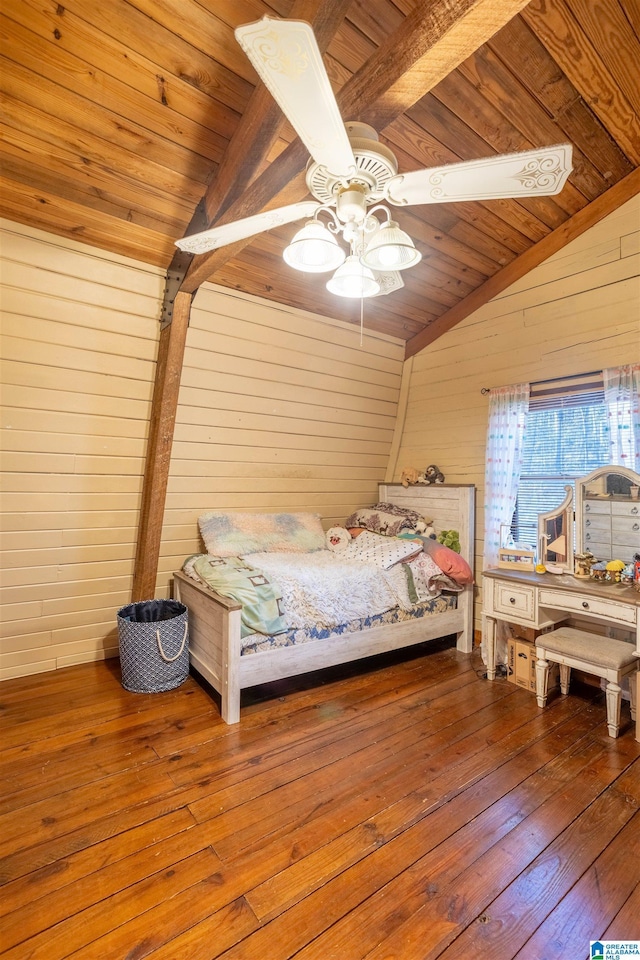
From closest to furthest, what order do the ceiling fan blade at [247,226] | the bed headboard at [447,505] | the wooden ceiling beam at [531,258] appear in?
the ceiling fan blade at [247,226] < the wooden ceiling beam at [531,258] < the bed headboard at [447,505]

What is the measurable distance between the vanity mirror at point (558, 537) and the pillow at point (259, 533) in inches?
63.1

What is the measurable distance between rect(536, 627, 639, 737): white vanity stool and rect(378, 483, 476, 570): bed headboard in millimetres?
964

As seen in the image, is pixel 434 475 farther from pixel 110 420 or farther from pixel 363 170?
pixel 363 170

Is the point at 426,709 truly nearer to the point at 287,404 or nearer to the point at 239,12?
the point at 287,404

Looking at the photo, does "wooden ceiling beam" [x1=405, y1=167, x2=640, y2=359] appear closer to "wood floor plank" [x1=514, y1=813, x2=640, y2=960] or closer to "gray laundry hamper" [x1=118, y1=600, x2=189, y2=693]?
"gray laundry hamper" [x1=118, y1=600, x2=189, y2=693]

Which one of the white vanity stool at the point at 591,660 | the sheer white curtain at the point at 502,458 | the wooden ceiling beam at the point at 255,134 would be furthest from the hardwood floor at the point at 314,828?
the wooden ceiling beam at the point at 255,134

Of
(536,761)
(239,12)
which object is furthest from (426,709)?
(239,12)

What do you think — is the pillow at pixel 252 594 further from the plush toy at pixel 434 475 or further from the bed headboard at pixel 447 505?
the plush toy at pixel 434 475

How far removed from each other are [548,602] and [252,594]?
164 centimetres

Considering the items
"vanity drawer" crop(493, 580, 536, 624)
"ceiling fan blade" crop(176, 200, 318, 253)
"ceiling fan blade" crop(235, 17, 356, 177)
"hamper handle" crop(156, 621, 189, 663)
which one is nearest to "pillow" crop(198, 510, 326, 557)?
"hamper handle" crop(156, 621, 189, 663)

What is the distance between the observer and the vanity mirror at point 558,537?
2684mm

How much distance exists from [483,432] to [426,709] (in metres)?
A: 1.98

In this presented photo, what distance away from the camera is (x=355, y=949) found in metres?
1.19

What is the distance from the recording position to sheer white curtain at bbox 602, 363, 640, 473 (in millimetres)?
2531
